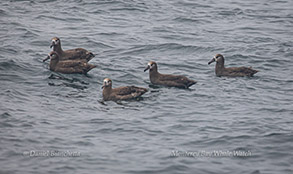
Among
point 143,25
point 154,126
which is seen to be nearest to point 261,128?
point 154,126

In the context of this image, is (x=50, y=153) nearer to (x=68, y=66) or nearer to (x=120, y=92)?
(x=120, y=92)

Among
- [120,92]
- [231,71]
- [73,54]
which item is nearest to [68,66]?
[73,54]

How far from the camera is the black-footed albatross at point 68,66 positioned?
22812 mm

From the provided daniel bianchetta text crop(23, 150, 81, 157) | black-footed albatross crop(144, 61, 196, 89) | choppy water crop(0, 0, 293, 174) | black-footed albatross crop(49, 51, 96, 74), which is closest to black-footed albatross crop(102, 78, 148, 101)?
choppy water crop(0, 0, 293, 174)

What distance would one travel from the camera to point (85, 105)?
742 inches

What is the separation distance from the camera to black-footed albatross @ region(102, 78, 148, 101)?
19734 millimetres

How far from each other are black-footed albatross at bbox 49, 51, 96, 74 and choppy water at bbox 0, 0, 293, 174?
1.19ft

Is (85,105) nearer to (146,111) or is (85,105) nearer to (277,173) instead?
(146,111)

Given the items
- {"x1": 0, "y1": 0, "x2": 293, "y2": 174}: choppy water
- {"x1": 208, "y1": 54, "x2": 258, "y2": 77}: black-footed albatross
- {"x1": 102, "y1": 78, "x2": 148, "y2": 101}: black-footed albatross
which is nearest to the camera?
{"x1": 0, "y1": 0, "x2": 293, "y2": 174}: choppy water

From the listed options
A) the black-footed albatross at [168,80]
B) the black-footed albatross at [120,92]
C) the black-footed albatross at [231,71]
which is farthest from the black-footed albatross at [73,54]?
the black-footed albatross at [231,71]

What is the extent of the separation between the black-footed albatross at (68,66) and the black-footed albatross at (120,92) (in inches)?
118

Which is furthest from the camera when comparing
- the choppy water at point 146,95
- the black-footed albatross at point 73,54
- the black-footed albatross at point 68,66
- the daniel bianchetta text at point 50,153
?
the black-footed albatross at point 73,54

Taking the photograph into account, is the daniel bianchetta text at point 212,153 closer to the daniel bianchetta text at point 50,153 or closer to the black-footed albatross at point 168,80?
the daniel bianchetta text at point 50,153

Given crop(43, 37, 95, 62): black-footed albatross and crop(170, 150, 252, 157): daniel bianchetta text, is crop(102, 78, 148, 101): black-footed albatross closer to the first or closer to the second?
crop(43, 37, 95, 62): black-footed albatross
